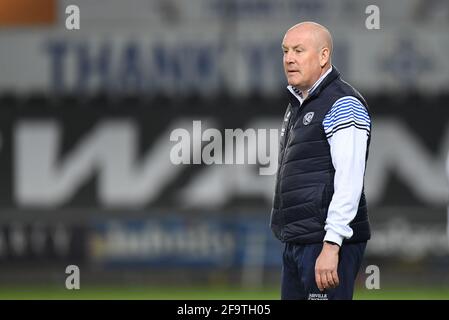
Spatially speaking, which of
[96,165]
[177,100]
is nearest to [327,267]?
[177,100]

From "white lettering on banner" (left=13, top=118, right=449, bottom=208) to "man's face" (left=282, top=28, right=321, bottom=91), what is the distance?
10862mm

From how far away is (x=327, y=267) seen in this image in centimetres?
598

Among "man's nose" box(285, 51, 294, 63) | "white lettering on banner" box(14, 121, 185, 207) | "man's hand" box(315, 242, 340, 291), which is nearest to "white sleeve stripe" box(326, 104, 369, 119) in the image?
"man's nose" box(285, 51, 294, 63)

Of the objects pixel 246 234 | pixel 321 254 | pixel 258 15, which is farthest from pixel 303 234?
pixel 258 15

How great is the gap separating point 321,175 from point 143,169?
11.6 m

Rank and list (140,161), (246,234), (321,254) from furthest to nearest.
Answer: (140,161), (246,234), (321,254)

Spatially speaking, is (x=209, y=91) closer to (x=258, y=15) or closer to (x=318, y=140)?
(x=258, y=15)

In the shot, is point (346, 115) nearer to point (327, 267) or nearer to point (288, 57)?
point (288, 57)

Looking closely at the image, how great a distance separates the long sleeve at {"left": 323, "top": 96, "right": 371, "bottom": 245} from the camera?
601 cm

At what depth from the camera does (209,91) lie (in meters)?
17.4

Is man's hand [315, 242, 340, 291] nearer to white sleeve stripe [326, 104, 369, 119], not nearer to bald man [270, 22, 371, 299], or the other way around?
bald man [270, 22, 371, 299]

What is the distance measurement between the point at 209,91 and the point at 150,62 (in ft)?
3.09

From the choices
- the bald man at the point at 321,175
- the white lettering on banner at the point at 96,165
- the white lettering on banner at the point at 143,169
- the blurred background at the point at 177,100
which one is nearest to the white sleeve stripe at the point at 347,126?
the bald man at the point at 321,175

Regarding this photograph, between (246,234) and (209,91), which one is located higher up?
(209,91)
